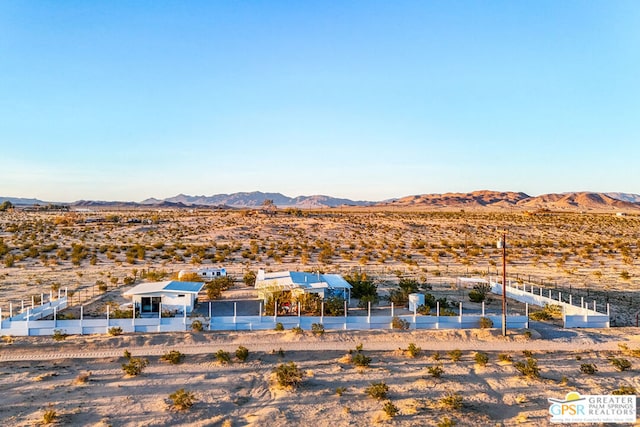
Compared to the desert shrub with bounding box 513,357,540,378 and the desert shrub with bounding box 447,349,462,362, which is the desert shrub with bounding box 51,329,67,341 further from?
the desert shrub with bounding box 513,357,540,378

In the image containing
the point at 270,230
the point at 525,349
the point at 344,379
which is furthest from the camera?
the point at 270,230

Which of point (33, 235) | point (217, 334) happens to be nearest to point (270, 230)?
point (33, 235)

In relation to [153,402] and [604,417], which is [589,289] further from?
[153,402]

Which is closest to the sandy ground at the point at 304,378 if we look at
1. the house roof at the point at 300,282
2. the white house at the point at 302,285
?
the white house at the point at 302,285

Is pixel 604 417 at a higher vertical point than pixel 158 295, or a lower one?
lower

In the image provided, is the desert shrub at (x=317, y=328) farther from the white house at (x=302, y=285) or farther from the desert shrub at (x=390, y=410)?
the desert shrub at (x=390, y=410)

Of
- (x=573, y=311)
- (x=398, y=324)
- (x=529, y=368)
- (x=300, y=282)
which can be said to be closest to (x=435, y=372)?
(x=529, y=368)

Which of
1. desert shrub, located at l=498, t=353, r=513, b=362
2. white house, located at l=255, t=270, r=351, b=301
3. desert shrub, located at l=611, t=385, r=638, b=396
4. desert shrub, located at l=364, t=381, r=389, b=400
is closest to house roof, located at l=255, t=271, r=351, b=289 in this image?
white house, located at l=255, t=270, r=351, b=301
